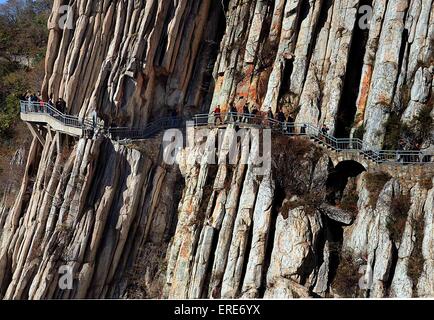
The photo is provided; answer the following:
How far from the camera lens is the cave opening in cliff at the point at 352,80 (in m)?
37.8

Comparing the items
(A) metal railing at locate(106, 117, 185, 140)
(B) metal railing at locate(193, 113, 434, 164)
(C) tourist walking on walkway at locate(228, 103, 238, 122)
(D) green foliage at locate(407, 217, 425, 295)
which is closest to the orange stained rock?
(B) metal railing at locate(193, 113, 434, 164)

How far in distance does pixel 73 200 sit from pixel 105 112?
5.10 metres

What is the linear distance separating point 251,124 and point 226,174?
8.83ft

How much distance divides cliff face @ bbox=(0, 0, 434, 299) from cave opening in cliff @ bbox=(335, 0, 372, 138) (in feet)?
0.26

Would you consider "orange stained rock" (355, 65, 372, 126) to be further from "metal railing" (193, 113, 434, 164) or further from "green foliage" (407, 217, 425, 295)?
"green foliage" (407, 217, 425, 295)

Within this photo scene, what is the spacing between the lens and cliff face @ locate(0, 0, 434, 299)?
32406 mm

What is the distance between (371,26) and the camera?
39.0 meters

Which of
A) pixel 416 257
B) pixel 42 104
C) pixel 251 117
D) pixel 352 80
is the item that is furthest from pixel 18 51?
pixel 416 257

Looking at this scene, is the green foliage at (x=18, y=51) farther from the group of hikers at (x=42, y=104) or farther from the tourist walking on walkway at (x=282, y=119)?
the tourist walking on walkway at (x=282, y=119)

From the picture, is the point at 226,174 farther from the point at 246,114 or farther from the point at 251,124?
the point at 246,114

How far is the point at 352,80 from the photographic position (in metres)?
39.0

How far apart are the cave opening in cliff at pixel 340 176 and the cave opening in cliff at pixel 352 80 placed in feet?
7.43

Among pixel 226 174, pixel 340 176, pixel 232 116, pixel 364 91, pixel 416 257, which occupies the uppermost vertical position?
pixel 364 91
